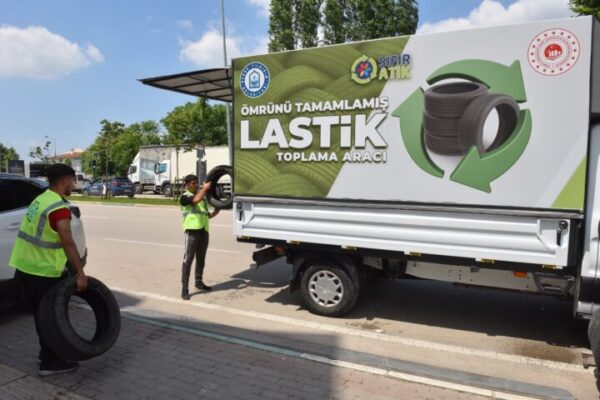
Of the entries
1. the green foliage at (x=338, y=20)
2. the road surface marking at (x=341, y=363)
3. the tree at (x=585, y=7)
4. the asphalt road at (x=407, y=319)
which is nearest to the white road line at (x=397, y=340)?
the asphalt road at (x=407, y=319)

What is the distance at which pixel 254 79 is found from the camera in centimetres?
585

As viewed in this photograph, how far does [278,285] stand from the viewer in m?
7.20

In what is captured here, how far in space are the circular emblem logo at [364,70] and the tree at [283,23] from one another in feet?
91.1

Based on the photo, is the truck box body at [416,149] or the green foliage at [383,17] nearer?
the truck box body at [416,149]

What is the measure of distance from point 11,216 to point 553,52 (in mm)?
5856

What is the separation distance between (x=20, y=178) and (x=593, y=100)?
6.31m

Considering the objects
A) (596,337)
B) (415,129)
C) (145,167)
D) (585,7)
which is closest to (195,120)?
(145,167)

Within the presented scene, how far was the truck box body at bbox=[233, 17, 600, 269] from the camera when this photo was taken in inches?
171

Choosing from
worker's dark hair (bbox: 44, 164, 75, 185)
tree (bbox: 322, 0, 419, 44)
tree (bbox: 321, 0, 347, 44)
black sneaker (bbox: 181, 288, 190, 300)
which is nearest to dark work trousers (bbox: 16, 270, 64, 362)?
worker's dark hair (bbox: 44, 164, 75, 185)

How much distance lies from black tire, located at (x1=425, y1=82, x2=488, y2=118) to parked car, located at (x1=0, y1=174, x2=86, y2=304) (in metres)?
4.17

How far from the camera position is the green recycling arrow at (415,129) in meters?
4.87

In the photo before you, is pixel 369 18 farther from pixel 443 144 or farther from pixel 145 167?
pixel 443 144

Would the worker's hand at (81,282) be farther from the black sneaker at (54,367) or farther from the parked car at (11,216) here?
the parked car at (11,216)

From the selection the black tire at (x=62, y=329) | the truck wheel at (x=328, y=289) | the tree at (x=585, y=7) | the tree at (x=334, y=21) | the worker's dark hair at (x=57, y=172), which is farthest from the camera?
the tree at (x=334, y=21)
